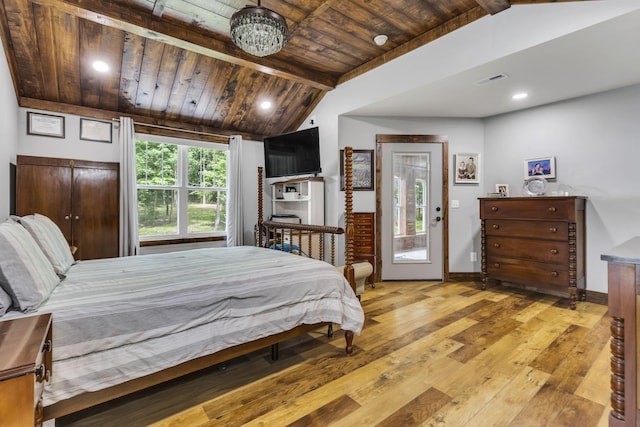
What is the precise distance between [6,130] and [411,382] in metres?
4.00

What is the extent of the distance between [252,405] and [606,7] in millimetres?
3379

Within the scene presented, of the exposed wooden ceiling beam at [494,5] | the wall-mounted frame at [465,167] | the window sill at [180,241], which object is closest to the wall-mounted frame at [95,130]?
the window sill at [180,241]

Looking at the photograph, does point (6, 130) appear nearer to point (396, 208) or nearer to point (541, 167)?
point (396, 208)

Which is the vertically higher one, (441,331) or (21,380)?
(21,380)

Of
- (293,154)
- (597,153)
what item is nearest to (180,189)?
(293,154)

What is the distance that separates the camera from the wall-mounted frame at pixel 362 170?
425 centimetres

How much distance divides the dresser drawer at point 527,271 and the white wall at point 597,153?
554mm

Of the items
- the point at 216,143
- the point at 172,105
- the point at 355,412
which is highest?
the point at 172,105

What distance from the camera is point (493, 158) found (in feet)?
14.0

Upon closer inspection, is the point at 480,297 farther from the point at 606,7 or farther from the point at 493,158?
the point at 606,7

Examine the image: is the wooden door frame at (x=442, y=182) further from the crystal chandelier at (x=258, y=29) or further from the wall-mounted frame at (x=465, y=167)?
the crystal chandelier at (x=258, y=29)

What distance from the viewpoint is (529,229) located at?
3.48 meters

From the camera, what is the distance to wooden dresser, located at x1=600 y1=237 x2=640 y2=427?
1.22 metres

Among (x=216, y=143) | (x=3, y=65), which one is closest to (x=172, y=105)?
(x=216, y=143)
